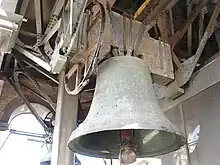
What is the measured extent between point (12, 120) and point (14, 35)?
2.72 m

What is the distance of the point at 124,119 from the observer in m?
1.87

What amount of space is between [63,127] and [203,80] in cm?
112

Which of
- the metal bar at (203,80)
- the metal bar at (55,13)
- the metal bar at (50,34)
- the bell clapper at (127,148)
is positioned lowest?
the bell clapper at (127,148)

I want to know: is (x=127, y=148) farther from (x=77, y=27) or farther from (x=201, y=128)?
(x=201, y=128)

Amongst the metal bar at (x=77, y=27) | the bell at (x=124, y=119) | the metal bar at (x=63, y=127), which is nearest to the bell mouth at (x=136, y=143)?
the bell at (x=124, y=119)

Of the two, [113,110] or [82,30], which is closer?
[113,110]

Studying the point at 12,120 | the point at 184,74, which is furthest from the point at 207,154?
the point at 12,120

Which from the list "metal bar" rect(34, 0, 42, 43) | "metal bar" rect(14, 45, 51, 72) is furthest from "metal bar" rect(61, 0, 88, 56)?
"metal bar" rect(34, 0, 42, 43)

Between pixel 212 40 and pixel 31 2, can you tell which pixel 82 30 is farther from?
pixel 212 40

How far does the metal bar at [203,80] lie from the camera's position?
2820 mm

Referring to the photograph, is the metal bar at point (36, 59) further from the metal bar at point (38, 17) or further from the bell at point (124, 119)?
the bell at point (124, 119)

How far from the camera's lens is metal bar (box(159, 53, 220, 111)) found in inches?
111

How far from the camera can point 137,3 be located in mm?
2805

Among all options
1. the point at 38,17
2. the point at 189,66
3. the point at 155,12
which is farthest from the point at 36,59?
the point at 189,66
